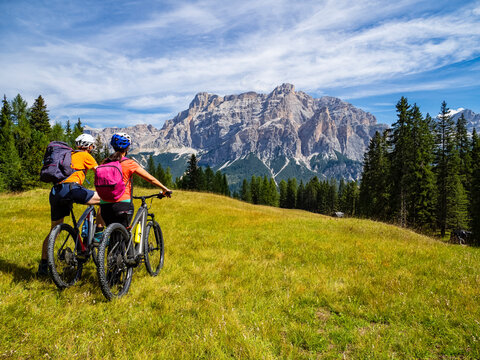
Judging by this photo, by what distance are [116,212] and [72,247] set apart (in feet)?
3.97

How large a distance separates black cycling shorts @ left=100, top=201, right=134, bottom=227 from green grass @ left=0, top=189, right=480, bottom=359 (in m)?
1.55

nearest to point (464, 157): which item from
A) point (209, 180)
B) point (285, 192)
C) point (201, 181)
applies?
point (201, 181)

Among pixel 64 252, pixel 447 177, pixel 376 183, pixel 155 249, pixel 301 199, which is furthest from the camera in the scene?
pixel 301 199

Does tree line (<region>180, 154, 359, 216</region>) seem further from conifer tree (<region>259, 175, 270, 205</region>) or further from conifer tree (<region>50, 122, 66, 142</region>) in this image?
conifer tree (<region>50, 122, 66, 142</region>)

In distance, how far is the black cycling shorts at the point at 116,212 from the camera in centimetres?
525

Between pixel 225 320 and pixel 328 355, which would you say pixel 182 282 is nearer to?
pixel 225 320

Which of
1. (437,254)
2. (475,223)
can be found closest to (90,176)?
(437,254)

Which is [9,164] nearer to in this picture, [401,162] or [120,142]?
[120,142]

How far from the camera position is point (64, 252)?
514 cm

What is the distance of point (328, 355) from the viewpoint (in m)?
3.80

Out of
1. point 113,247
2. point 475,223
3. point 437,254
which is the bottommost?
point 475,223

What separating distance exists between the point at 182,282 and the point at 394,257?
756 cm

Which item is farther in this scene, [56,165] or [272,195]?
[272,195]

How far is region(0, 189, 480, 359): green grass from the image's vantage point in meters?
3.74
